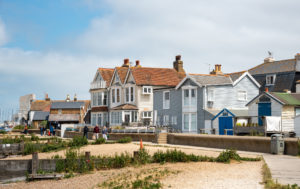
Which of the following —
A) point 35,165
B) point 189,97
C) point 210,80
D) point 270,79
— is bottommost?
point 35,165

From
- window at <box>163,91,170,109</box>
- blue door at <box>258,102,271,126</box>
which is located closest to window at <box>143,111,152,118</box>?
window at <box>163,91,170,109</box>

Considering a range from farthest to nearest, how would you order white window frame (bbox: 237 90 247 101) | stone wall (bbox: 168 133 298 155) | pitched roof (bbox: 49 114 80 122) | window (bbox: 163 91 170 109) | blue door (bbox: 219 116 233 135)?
pitched roof (bbox: 49 114 80 122) < window (bbox: 163 91 170 109) < white window frame (bbox: 237 90 247 101) < blue door (bbox: 219 116 233 135) < stone wall (bbox: 168 133 298 155)

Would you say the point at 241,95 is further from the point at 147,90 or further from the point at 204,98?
the point at 147,90

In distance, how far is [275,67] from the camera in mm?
53469

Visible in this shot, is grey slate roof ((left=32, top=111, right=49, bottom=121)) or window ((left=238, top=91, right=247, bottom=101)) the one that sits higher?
window ((left=238, top=91, right=247, bottom=101))

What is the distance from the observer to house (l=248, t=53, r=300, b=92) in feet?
161

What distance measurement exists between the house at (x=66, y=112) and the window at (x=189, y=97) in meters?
40.6

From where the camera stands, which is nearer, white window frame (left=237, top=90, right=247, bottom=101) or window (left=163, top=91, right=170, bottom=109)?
white window frame (left=237, top=90, right=247, bottom=101)

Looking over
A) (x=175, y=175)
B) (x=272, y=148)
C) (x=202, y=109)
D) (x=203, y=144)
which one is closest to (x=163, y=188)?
(x=175, y=175)

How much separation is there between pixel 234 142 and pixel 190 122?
18.2m

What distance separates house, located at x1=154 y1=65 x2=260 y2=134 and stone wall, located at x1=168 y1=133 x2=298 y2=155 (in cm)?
1048

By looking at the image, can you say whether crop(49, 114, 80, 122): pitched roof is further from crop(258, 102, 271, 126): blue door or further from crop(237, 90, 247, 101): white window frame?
crop(258, 102, 271, 126): blue door

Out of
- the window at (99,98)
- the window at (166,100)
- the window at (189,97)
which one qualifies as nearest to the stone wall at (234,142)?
the window at (189,97)

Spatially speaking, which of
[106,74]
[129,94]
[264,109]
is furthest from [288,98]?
[106,74]
